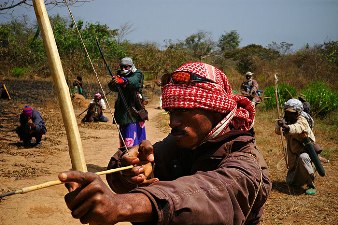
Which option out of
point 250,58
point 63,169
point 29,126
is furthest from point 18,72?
point 63,169

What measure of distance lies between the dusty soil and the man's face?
356 centimetres

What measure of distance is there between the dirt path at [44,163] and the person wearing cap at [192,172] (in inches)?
128

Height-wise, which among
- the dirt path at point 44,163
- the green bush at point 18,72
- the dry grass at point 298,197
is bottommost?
the dry grass at point 298,197

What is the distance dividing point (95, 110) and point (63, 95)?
11239mm

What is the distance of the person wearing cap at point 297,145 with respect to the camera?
582cm

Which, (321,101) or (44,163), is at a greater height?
(44,163)

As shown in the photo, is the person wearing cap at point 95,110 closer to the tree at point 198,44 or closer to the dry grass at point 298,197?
the dry grass at point 298,197

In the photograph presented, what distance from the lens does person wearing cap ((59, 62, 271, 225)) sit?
99cm

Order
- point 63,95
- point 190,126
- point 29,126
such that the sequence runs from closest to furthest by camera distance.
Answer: point 63,95 → point 190,126 → point 29,126

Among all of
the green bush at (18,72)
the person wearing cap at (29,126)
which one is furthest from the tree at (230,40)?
the person wearing cap at (29,126)

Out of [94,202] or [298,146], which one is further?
[298,146]

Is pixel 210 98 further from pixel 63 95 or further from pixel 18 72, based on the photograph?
pixel 18 72

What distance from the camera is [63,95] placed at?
5.22 feet

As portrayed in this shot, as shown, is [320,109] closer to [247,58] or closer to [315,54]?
[315,54]
